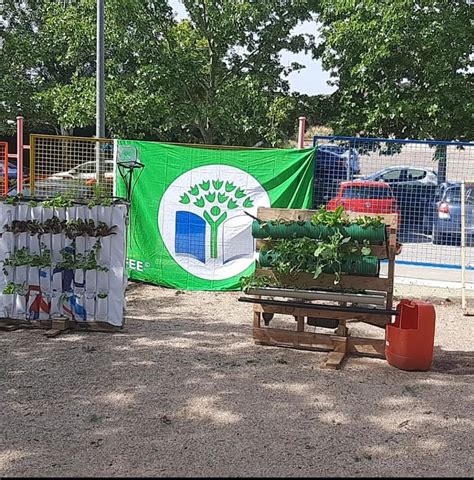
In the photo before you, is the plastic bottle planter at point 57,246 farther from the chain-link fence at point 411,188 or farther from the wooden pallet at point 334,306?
the chain-link fence at point 411,188

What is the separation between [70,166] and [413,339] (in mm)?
6071

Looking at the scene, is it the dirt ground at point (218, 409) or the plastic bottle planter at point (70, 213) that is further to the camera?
the plastic bottle planter at point (70, 213)

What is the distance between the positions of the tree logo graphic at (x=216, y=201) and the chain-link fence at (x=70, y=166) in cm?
146

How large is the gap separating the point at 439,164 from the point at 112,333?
5871mm

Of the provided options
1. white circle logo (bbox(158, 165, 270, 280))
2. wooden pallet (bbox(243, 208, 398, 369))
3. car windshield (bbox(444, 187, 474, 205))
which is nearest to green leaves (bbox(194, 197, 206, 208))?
white circle logo (bbox(158, 165, 270, 280))

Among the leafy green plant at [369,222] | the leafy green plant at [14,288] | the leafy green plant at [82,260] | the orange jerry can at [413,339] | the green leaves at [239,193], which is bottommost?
the orange jerry can at [413,339]

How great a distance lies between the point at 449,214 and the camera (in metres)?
9.81

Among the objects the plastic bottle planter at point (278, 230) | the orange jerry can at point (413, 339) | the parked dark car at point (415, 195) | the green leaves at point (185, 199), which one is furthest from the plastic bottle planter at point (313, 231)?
the parked dark car at point (415, 195)

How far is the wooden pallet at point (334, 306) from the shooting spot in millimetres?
6004

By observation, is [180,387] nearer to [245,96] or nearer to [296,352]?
[296,352]

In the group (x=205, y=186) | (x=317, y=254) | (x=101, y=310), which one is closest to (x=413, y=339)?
(x=317, y=254)

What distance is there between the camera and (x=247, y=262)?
9117mm

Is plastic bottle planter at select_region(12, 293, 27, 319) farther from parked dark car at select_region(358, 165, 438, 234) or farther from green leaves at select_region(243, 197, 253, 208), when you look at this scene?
parked dark car at select_region(358, 165, 438, 234)

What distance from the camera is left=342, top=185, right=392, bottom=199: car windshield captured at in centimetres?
920
